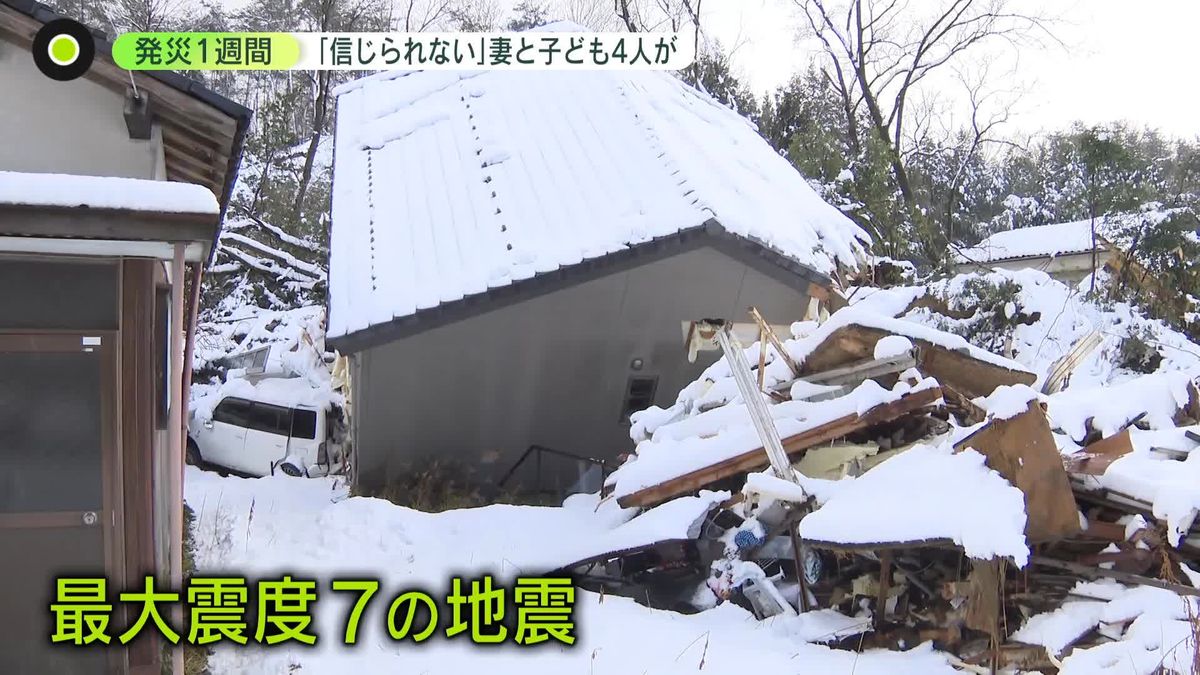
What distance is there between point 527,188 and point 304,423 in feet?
16.6

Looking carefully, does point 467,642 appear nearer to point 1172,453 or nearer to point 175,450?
point 175,450

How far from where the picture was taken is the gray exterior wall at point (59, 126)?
18.2 feet

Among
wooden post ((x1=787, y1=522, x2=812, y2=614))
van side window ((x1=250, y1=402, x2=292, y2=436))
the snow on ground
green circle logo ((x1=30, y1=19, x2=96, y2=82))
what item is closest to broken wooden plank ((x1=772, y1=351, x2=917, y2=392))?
wooden post ((x1=787, y1=522, x2=812, y2=614))

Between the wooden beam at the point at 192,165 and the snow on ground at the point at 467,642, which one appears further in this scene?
the wooden beam at the point at 192,165

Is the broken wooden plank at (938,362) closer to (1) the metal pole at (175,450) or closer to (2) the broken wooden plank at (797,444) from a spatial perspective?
(2) the broken wooden plank at (797,444)

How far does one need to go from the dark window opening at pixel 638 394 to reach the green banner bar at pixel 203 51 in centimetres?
528

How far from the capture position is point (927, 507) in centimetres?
523

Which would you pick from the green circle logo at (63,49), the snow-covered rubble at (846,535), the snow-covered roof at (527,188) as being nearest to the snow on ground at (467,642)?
the snow-covered rubble at (846,535)

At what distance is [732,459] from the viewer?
266 inches

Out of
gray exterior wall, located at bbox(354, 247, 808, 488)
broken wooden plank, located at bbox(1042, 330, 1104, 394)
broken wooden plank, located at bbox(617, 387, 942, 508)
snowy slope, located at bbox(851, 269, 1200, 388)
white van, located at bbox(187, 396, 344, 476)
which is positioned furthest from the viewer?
white van, located at bbox(187, 396, 344, 476)

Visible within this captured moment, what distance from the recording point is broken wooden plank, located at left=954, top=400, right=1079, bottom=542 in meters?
5.16

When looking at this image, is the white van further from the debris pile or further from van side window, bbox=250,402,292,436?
the debris pile

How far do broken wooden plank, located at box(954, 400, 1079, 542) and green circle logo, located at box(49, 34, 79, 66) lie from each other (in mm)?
6058

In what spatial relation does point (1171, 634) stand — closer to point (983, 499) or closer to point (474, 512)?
point (983, 499)
